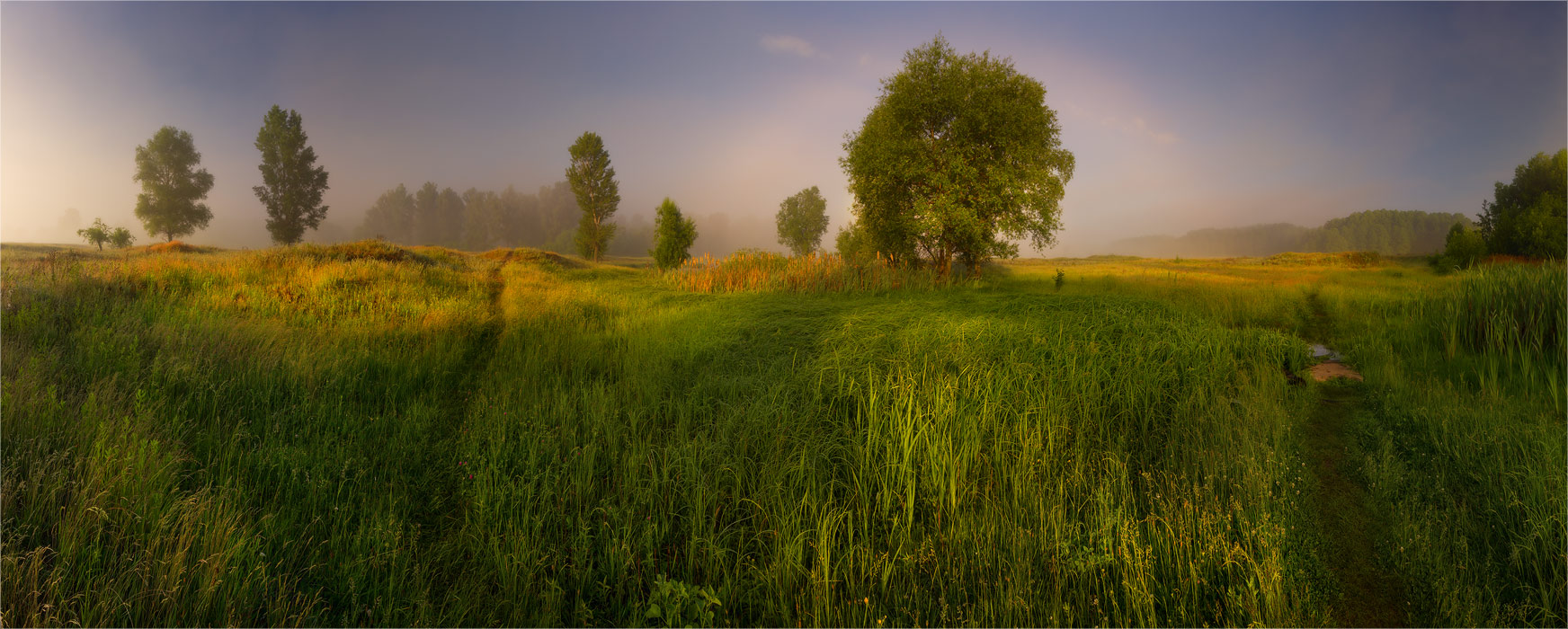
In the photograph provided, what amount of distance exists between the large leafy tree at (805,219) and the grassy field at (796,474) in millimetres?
51755

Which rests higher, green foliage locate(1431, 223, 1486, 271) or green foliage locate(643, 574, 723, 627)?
green foliage locate(1431, 223, 1486, 271)

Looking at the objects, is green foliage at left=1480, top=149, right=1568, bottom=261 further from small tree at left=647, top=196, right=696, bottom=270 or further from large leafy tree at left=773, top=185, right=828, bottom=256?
large leafy tree at left=773, top=185, right=828, bottom=256

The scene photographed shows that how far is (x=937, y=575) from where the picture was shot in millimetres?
3088

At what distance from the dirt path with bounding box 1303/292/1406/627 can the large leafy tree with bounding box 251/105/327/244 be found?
189 feet

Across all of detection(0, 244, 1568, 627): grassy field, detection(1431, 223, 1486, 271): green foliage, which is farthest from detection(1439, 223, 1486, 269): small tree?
detection(0, 244, 1568, 627): grassy field

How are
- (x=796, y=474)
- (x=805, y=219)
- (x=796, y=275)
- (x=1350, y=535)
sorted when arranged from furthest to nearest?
(x=805, y=219)
(x=796, y=275)
(x=796, y=474)
(x=1350, y=535)

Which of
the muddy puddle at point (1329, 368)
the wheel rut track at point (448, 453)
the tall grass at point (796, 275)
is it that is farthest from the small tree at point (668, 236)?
the muddy puddle at point (1329, 368)

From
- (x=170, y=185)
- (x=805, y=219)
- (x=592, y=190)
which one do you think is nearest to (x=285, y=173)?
(x=170, y=185)

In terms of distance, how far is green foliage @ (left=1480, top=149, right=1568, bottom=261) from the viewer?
1201 cm

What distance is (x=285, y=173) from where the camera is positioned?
41781mm

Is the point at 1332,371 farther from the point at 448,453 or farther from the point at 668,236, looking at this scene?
the point at 668,236

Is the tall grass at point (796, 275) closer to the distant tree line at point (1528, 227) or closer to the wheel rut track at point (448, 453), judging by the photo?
the wheel rut track at point (448, 453)

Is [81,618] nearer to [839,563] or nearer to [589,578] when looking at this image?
[589,578]

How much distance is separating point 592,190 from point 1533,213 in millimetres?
51558
